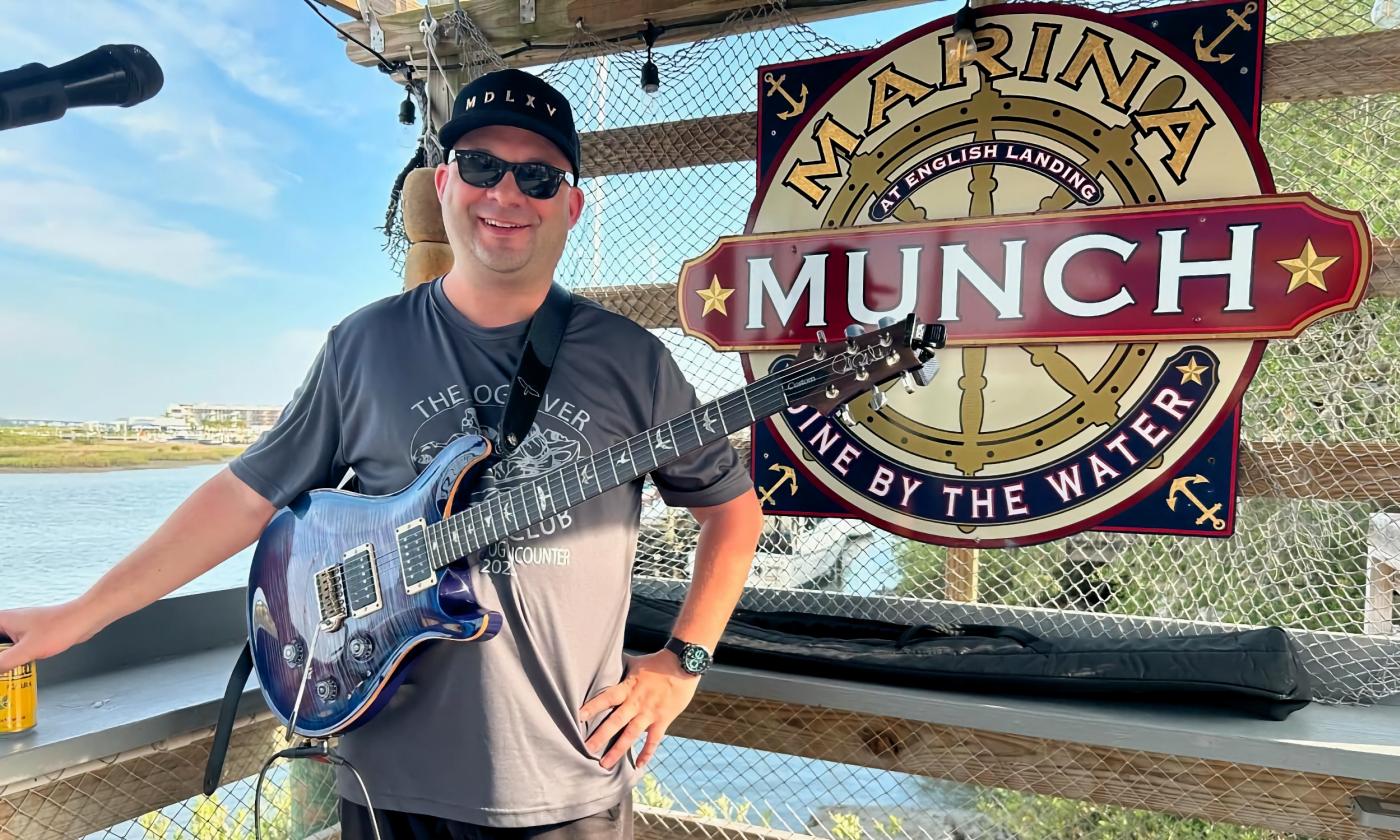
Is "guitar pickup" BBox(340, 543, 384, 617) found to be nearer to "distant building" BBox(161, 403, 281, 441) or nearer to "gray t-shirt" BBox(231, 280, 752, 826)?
"gray t-shirt" BBox(231, 280, 752, 826)

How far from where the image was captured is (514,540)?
120 centimetres

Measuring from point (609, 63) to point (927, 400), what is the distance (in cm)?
121

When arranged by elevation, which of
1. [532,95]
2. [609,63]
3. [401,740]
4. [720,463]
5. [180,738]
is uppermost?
[609,63]

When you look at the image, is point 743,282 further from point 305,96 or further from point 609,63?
point 305,96

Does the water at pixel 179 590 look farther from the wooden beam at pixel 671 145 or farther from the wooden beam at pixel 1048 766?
the wooden beam at pixel 671 145

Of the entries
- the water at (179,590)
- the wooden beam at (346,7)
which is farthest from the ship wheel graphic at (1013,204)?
the wooden beam at (346,7)

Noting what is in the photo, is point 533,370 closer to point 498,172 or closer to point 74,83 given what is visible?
point 498,172

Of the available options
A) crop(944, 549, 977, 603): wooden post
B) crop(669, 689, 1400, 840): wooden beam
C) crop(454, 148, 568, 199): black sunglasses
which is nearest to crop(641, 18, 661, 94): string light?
crop(454, 148, 568, 199): black sunglasses

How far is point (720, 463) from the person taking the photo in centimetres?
128

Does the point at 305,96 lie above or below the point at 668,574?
above

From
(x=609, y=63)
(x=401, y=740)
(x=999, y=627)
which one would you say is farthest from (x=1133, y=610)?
(x=609, y=63)

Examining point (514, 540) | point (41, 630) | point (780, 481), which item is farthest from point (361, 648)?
point (780, 481)

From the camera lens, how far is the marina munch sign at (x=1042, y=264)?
151 centimetres

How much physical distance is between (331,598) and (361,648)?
104mm
